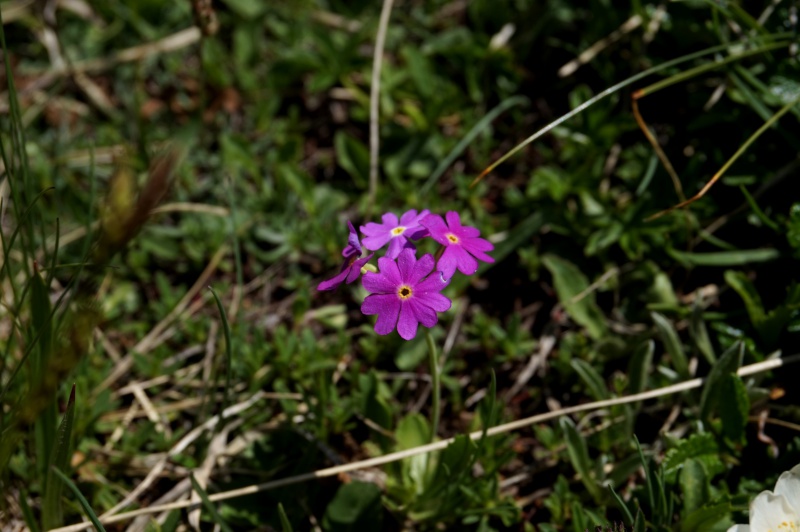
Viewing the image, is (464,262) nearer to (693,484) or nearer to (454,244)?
(454,244)

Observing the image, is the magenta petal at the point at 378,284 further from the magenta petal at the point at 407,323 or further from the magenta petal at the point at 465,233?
the magenta petal at the point at 465,233

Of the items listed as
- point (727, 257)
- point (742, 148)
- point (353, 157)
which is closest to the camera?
point (742, 148)

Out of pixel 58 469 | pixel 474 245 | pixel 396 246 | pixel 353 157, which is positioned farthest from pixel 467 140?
pixel 58 469

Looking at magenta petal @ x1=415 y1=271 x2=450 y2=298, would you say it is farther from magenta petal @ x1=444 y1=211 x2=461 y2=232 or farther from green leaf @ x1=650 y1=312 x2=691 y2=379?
green leaf @ x1=650 y1=312 x2=691 y2=379

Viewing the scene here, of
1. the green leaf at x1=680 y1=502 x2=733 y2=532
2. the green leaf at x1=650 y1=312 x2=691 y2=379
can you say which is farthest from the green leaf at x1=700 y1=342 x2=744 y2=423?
the green leaf at x1=680 y1=502 x2=733 y2=532

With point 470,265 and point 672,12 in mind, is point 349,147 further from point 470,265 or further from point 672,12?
point 470,265

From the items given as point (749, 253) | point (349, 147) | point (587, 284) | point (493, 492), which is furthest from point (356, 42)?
point (493, 492)
